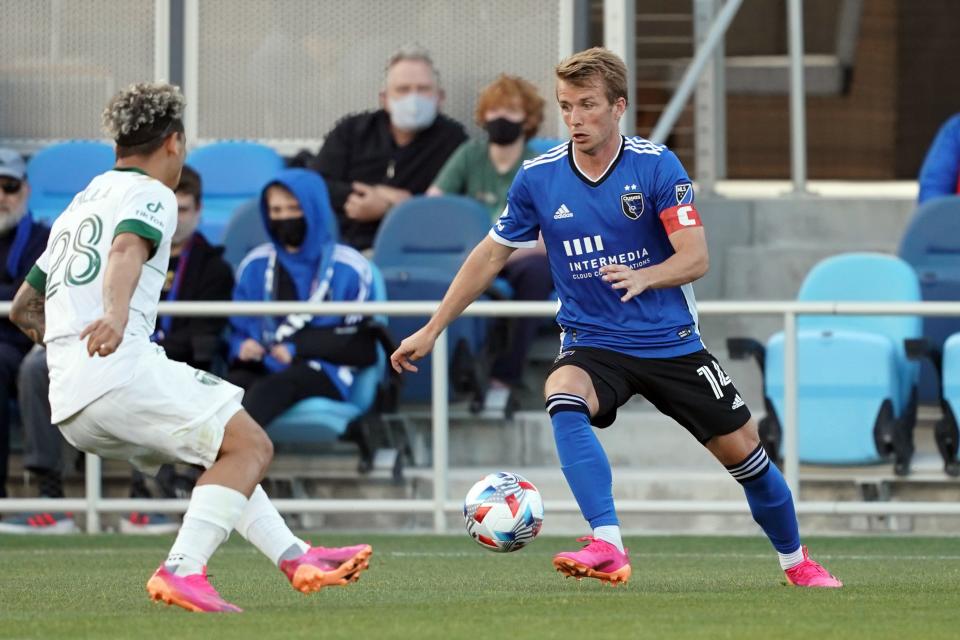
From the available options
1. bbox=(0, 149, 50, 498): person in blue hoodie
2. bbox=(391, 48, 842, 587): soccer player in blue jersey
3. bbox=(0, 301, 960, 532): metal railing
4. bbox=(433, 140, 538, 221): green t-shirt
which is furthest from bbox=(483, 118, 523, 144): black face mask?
bbox=(391, 48, 842, 587): soccer player in blue jersey

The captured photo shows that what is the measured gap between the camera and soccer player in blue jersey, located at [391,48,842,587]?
662cm

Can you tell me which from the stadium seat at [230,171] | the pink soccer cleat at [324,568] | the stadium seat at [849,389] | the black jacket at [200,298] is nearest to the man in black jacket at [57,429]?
the black jacket at [200,298]

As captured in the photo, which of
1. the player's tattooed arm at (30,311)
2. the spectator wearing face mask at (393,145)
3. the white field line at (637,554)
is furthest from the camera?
the spectator wearing face mask at (393,145)

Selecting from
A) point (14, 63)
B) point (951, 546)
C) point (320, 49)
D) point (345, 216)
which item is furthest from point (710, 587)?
point (14, 63)

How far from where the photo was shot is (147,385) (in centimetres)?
573

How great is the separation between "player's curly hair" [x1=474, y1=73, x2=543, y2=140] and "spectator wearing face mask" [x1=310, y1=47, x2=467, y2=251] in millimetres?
554

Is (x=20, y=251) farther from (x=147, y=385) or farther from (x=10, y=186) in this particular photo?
(x=147, y=385)

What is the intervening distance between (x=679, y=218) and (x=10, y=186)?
536cm

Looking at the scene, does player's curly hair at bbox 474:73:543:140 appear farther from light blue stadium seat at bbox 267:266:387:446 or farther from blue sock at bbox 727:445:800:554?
blue sock at bbox 727:445:800:554

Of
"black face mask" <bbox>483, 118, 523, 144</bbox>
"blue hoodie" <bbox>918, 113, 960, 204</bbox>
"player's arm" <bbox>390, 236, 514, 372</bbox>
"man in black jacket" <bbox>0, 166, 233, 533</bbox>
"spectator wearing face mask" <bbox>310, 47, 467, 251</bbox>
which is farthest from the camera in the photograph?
"spectator wearing face mask" <bbox>310, 47, 467, 251</bbox>

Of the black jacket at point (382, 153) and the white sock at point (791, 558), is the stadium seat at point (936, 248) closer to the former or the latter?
the black jacket at point (382, 153)

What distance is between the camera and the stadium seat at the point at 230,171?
40.9 ft

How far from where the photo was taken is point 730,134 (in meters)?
16.0

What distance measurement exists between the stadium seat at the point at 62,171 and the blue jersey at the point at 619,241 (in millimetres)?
6198
